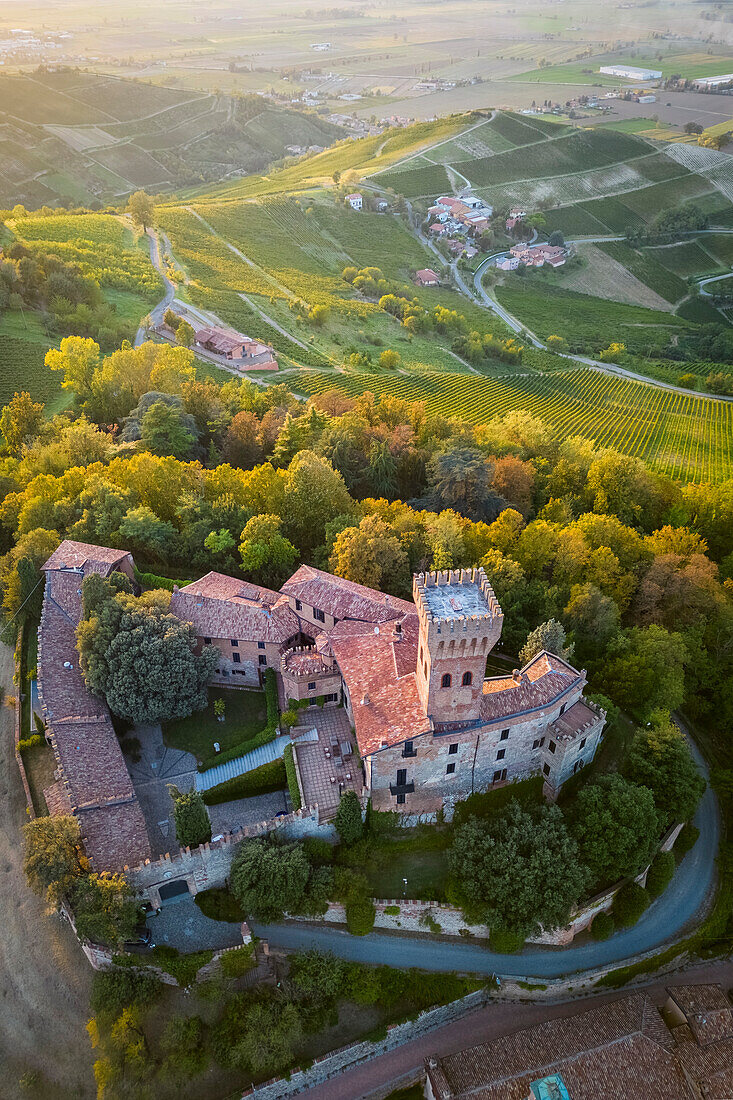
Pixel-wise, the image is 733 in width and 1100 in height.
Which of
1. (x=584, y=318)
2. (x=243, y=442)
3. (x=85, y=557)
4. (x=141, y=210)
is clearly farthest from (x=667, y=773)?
(x=584, y=318)

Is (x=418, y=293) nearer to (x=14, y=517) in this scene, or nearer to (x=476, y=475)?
(x=476, y=475)

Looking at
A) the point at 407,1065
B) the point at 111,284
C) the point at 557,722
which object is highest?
the point at 111,284

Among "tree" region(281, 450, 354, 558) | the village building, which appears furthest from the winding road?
"tree" region(281, 450, 354, 558)

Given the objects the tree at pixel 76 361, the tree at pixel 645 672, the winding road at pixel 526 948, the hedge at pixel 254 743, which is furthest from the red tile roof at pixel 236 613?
the tree at pixel 76 361

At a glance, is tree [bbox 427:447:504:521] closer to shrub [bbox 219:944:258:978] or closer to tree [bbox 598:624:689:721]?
tree [bbox 598:624:689:721]

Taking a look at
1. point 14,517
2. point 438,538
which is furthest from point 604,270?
point 14,517

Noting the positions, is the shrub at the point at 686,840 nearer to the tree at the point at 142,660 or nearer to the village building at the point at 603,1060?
the village building at the point at 603,1060
